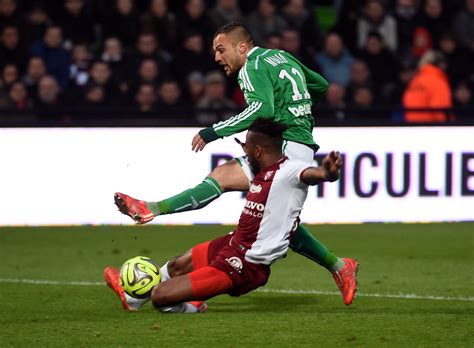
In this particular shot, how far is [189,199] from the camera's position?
28.7 ft

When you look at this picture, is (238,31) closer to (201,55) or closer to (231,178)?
(231,178)

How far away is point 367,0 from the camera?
19219 millimetres

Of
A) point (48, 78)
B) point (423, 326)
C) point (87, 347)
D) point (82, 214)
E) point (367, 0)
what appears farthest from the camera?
point (367, 0)

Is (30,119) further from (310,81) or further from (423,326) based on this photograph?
(423,326)

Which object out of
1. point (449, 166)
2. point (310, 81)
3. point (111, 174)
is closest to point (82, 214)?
point (111, 174)

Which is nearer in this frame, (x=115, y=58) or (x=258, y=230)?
(x=258, y=230)

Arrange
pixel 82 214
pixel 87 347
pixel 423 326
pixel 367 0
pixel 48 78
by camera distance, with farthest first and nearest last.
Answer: pixel 367 0, pixel 48 78, pixel 82 214, pixel 423 326, pixel 87 347

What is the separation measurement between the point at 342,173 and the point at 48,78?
3.89 metres

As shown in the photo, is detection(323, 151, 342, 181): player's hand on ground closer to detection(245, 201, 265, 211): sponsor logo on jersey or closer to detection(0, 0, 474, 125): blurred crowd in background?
detection(245, 201, 265, 211): sponsor logo on jersey

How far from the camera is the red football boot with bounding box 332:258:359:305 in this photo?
891 centimetres

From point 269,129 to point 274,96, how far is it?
609 mm

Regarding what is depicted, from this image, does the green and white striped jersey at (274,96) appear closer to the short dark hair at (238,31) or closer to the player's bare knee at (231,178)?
the short dark hair at (238,31)

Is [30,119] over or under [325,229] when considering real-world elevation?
over

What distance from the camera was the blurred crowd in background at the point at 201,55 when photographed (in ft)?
51.9
